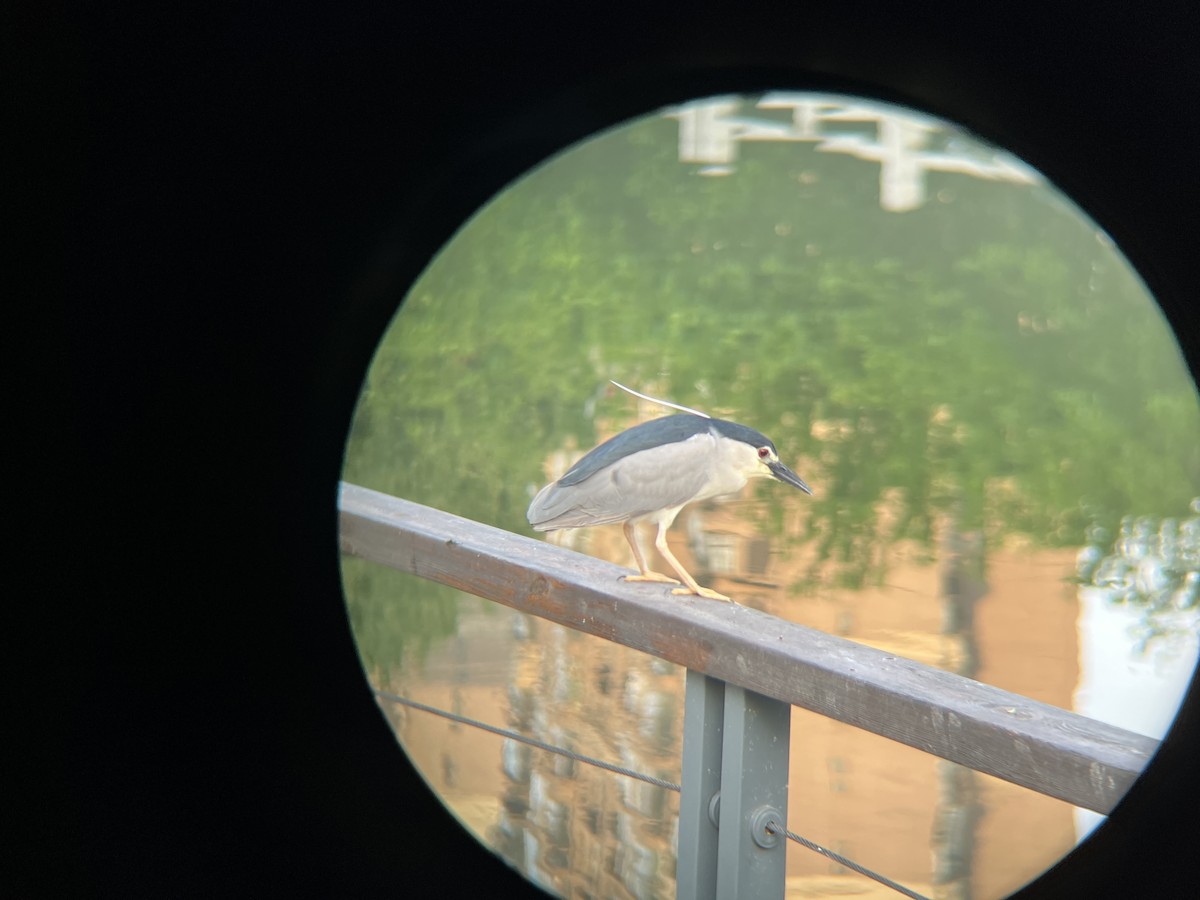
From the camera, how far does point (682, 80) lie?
1135mm

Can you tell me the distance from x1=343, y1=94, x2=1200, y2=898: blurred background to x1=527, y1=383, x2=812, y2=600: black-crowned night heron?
0.30 m

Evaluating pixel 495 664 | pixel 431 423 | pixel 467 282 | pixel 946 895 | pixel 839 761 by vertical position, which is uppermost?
pixel 467 282

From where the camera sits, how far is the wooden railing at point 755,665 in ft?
2.93

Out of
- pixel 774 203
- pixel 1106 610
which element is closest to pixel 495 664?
pixel 774 203

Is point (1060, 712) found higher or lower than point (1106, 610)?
higher

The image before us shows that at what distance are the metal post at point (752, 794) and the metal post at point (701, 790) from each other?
0.08ft

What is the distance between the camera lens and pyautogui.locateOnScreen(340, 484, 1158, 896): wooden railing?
2.93ft

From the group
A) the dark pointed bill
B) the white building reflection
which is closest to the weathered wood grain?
the dark pointed bill

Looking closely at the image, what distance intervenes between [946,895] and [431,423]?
1.23m

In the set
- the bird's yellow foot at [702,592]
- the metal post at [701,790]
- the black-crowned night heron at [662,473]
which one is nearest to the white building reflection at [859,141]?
the black-crowned night heron at [662,473]

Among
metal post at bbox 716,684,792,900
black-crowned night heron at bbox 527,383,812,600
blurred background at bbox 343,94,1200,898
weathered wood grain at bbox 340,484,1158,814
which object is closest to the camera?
weathered wood grain at bbox 340,484,1158,814

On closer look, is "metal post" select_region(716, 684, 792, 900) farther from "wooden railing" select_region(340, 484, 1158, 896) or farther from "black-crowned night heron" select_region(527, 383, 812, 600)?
"black-crowned night heron" select_region(527, 383, 812, 600)

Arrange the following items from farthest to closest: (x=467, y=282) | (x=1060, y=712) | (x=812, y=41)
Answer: (x=467, y=282)
(x=812, y=41)
(x=1060, y=712)

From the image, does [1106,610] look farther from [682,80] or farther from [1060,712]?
[682,80]
